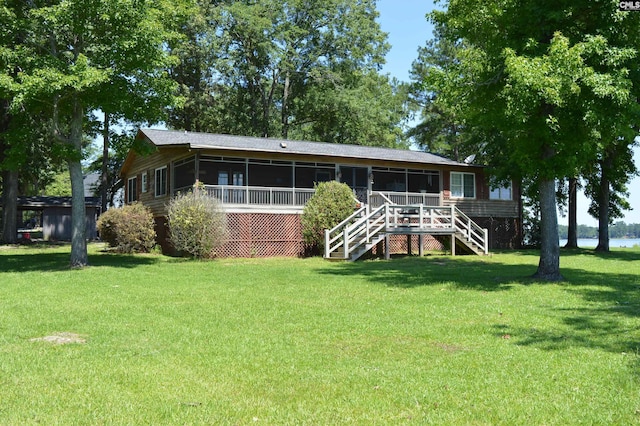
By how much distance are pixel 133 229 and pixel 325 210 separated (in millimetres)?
8225

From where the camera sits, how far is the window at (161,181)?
87.0 ft

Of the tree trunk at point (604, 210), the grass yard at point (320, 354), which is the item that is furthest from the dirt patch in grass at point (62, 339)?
the tree trunk at point (604, 210)

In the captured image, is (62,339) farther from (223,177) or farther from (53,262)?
(223,177)

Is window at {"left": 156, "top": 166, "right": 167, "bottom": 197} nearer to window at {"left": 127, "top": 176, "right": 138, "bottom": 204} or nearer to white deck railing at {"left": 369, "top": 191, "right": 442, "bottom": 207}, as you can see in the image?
window at {"left": 127, "top": 176, "right": 138, "bottom": 204}

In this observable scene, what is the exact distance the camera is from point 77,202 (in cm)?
1877

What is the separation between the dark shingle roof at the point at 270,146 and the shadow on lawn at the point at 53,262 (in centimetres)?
485

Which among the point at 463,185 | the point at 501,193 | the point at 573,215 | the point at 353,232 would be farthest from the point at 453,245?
the point at 573,215

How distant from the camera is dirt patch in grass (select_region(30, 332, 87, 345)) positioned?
23.3 feet

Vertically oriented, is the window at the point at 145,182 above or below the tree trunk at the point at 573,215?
above

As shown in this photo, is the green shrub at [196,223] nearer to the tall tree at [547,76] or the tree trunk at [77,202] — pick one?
the tree trunk at [77,202]

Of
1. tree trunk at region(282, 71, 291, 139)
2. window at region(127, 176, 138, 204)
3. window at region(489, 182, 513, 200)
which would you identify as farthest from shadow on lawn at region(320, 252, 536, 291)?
tree trunk at region(282, 71, 291, 139)

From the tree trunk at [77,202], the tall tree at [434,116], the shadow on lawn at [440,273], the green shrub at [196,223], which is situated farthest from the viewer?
the tall tree at [434,116]

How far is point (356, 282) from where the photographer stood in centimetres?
1366

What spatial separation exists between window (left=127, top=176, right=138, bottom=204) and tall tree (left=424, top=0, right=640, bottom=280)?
21.0 m
